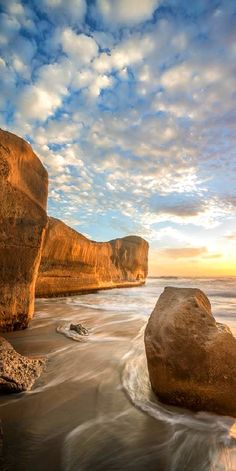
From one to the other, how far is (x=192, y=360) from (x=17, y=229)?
438 centimetres

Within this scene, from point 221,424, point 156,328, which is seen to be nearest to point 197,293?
point 156,328

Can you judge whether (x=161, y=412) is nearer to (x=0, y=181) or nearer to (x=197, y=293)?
(x=197, y=293)

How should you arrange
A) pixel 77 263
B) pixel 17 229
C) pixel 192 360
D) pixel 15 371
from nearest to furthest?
pixel 192 360
pixel 15 371
pixel 17 229
pixel 77 263

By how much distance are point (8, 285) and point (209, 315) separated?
4.06 meters

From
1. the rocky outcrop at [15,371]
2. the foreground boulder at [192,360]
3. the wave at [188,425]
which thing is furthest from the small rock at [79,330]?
the foreground boulder at [192,360]

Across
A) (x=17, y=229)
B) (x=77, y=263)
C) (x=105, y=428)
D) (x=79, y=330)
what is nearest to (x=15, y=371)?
(x=105, y=428)

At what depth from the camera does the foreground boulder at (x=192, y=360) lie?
Answer: 95.4 inches

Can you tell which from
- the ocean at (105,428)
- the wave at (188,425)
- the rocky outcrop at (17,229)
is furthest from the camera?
the rocky outcrop at (17,229)

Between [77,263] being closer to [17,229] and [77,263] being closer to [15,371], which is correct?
[17,229]

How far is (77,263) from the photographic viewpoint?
1836 centimetres

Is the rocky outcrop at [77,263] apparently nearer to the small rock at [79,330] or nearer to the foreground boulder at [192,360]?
the small rock at [79,330]

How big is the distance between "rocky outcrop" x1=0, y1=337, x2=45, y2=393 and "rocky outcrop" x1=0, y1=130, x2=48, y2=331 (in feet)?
6.69

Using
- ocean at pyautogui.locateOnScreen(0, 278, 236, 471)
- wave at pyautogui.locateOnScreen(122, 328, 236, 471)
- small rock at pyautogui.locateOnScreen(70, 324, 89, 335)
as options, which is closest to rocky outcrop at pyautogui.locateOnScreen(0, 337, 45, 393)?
ocean at pyautogui.locateOnScreen(0, 278, 236, 471)

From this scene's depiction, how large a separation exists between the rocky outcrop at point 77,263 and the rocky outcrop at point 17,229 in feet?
27.9
